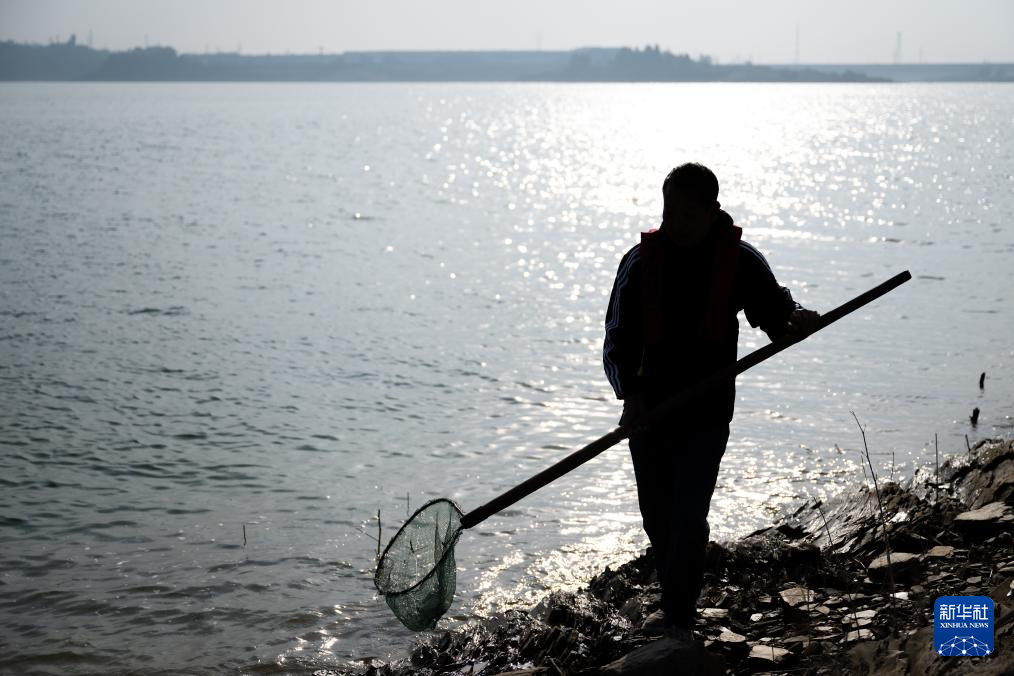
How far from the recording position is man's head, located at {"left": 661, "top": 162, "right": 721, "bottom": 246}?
450cm

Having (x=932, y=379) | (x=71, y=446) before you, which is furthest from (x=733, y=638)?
(x=932, y=379)

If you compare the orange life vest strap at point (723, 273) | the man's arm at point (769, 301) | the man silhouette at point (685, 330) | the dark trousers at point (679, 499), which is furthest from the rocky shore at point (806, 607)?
the orange life vest strap at point (723, 273)

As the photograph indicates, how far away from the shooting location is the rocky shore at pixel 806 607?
15.8 feet

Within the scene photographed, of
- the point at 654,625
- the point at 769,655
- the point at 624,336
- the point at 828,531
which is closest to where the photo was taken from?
the point at 624,336

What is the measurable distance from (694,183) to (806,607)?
2480mm

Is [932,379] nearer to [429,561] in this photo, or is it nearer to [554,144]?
[429,561]

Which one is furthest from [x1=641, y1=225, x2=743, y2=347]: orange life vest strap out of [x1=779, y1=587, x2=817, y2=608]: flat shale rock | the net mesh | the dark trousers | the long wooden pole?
[x1=779, y1=587, x2=817, y2=608]: flat shale rock

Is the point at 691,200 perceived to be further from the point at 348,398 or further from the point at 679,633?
the point at 348,398

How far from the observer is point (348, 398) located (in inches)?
533

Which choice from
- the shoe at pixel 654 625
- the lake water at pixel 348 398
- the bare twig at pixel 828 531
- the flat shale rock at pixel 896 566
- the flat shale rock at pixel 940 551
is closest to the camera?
the shoe at pixel 654 625

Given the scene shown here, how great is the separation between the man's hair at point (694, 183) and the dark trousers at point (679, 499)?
1003mm

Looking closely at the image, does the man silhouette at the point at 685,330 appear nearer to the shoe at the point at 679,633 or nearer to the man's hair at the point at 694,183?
the man's hair at the point at 694,183

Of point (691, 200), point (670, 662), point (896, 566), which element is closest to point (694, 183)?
point (691, 200)

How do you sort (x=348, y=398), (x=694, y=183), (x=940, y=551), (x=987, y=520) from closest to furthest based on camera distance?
(x=694, y=183) < (x=940, y=551) < (x=987, y=520) < (x=348, y=398)
